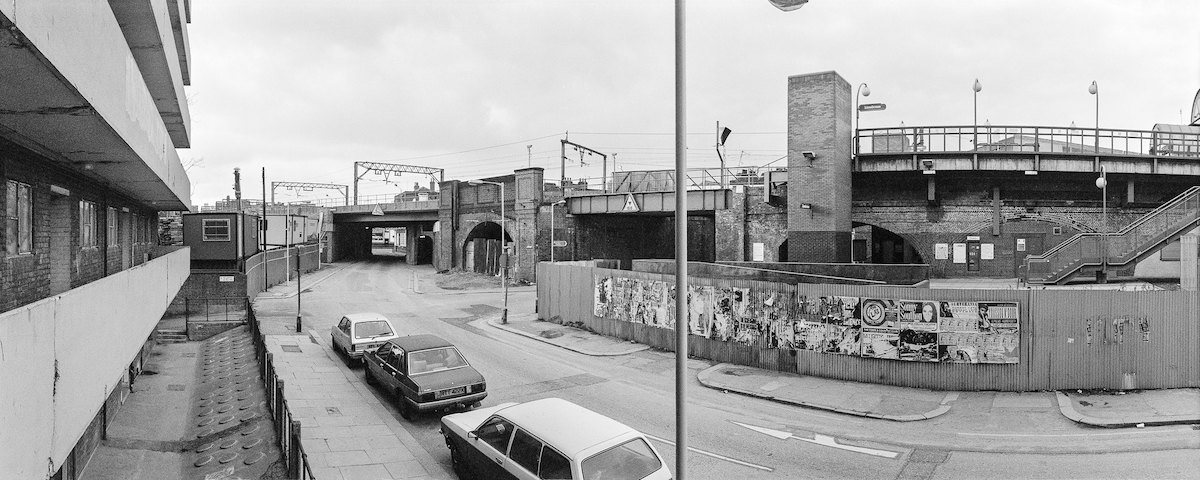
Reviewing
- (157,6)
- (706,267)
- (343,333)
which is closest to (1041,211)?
(706,267)

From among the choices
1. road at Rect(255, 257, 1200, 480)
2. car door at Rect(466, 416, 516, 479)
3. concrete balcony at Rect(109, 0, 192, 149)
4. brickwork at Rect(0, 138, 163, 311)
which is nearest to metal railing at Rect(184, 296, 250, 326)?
concrete balcony at Rect(109, 0, 192, 149)

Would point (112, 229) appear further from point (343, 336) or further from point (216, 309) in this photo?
point (216, 309)

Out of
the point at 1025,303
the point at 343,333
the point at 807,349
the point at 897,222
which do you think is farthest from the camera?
the point at 897,222

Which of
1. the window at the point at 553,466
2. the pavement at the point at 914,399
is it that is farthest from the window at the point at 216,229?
the window at the point at 553,466

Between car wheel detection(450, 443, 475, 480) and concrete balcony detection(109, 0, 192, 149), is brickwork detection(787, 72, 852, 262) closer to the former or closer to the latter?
car wheel detection(450, 443, 475, 480)

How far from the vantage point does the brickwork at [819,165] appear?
2781 cm

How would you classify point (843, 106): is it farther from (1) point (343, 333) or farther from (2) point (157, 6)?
(2) point (157, 6)

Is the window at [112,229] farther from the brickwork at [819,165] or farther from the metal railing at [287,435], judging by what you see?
the brickwork at [819,165]

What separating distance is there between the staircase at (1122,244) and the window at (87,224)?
28063 mm

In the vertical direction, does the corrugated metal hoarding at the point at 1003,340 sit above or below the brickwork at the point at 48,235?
below

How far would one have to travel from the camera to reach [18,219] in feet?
26.0

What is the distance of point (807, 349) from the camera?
54.8 feet

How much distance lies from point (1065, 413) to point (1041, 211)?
1968 centimetres

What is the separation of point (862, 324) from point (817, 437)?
4.49 m
